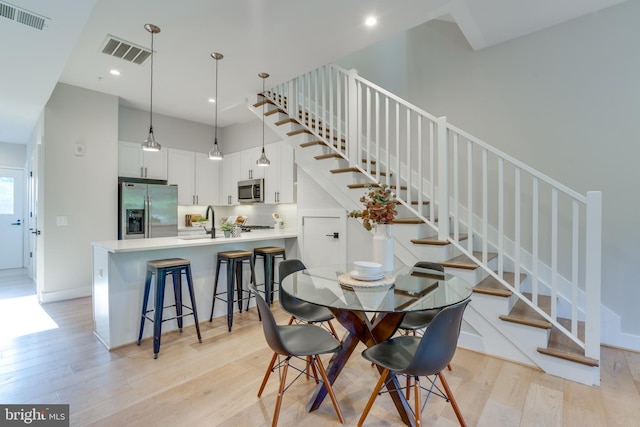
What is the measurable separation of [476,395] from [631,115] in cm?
277

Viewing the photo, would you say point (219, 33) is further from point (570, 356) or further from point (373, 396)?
point (570, 356)

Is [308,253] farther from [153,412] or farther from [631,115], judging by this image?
[631,115]

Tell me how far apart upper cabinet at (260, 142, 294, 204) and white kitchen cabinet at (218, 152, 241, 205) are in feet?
3.17

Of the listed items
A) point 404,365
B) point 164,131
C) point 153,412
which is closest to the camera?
point 404,365

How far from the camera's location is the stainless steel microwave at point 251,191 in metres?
5.36

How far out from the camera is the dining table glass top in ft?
5.37

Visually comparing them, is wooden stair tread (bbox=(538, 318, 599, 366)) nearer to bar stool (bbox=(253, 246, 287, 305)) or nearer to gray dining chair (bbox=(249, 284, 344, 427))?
gray dining chair (bbox=(249, 284, 344, 427))

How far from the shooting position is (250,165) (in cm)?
571

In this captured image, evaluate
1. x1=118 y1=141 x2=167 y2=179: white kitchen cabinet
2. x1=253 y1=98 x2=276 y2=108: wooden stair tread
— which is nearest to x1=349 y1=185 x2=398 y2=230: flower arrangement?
x1=253 y1=98 x2=276 y2=108: wooden stair tread

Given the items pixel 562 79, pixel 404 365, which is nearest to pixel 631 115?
pixel 562 79

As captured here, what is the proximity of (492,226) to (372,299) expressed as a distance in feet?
7.76

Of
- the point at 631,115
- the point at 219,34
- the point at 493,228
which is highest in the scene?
the point at 219,34

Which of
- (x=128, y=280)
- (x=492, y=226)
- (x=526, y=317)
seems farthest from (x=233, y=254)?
(x=492, y=226)

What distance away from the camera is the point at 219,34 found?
9.80 feet
